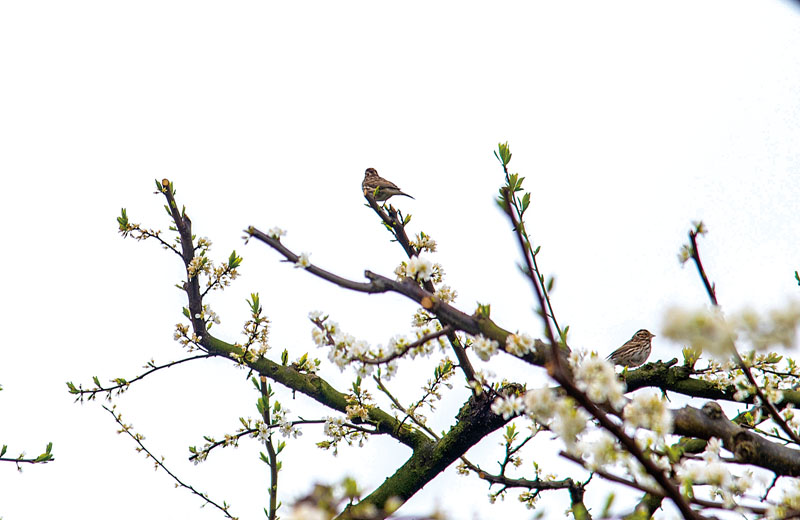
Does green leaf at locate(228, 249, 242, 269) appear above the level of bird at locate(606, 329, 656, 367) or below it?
above

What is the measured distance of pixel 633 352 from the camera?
628 centimetres


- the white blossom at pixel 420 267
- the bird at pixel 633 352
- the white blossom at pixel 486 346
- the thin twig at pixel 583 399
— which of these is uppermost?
the bird at pixel 633 352

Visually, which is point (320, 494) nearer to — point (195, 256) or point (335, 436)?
point (335, 436)

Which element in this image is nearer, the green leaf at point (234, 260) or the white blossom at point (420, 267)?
the white blossom at point (420, 267)

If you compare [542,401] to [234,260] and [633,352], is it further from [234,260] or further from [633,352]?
[633,352]

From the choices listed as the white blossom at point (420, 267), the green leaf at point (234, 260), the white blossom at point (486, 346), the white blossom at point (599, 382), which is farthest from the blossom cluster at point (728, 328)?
the green leaf at point (234, 260)

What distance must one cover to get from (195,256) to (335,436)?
1748 mm

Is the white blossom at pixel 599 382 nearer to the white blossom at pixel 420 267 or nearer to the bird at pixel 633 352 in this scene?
the white blossom at pixel 420 267

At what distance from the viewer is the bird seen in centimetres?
619

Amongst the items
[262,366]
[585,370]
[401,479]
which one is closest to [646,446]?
[585,370]

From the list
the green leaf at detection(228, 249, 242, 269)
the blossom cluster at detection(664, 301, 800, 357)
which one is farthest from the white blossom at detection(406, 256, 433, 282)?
the green leaf at detection(228, 249, 242, 269)

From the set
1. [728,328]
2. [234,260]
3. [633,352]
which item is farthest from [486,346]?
[633,352]

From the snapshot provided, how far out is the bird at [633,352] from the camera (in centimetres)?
619

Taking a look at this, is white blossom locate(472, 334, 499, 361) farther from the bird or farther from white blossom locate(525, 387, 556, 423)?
the bird
